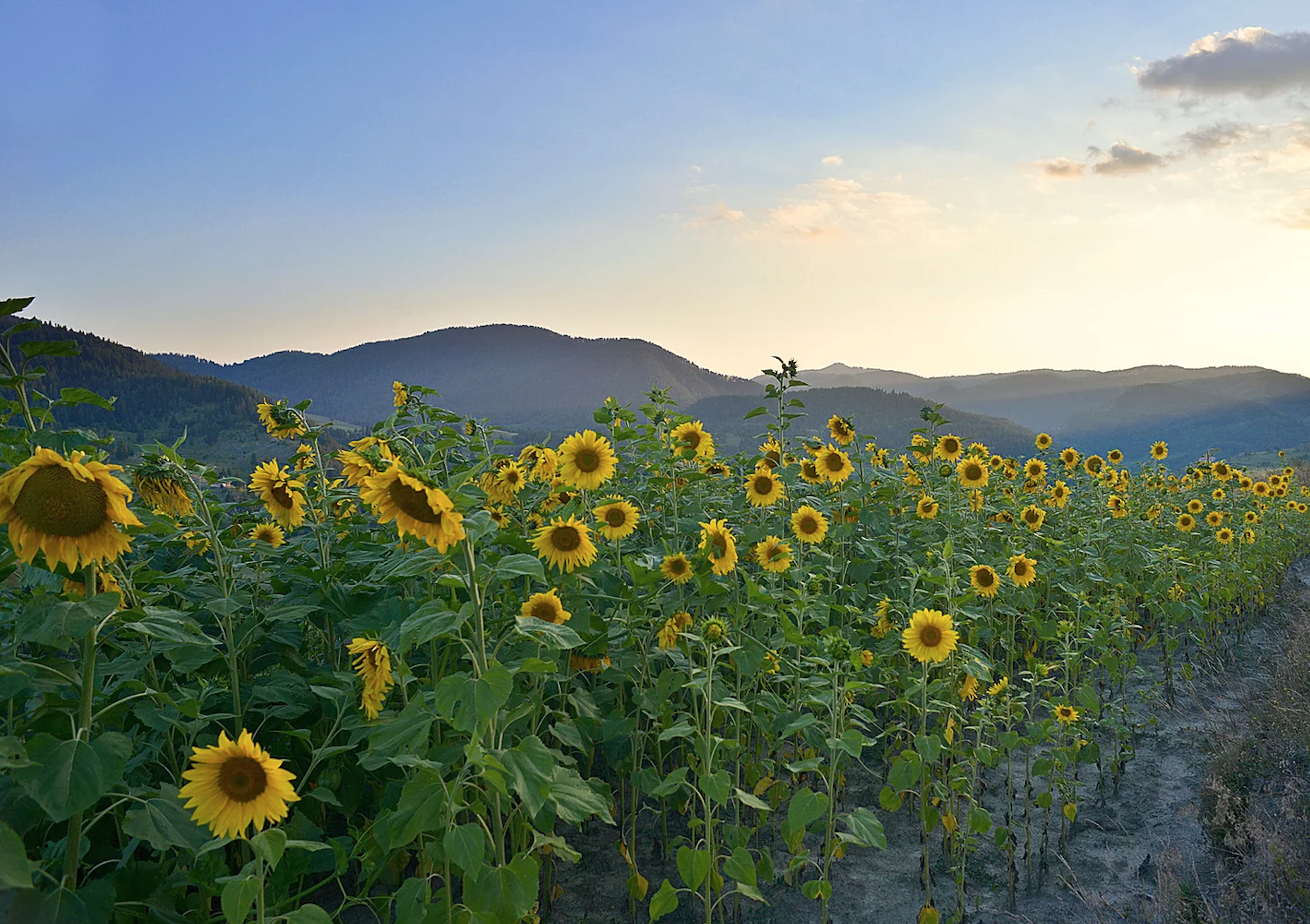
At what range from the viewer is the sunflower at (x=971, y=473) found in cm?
723

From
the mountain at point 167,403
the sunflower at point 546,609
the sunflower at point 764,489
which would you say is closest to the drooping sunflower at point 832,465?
the sunflower at point 764,489

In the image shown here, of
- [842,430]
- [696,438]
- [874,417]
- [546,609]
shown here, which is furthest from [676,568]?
[874,417]

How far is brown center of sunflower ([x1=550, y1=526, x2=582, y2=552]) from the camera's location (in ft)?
12.2

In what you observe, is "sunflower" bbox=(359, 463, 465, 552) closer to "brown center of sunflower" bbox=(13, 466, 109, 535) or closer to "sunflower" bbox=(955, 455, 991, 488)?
"brown center of sunflower" bbox=(13, 466, 109, 535)

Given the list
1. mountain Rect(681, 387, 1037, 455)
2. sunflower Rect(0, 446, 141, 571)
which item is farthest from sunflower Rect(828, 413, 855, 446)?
mountain Rect(681, 387, 1037, 455)

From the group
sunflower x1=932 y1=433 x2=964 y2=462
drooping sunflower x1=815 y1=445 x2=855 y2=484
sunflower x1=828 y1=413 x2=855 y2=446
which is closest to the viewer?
drooping sunflower x1=815 y1=445 x2=855 y2=484

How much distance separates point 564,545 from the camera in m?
3.73

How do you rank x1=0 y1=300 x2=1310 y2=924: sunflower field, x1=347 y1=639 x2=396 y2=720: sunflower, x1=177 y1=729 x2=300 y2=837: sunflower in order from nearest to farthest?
1. x1=177 y1=729 x2=300 y2=837: sunflower
2. x1=0 y1=300 x2=1310 y2=924: sunflower field
3. x1=347 y1=639 x2=396 y2=720: sunflower

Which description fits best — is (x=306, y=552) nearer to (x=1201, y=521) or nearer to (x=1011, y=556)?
(x=1011, y=556)

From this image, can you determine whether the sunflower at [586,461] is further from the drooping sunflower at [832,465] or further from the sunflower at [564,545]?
the drooping sunflower at [832,465]

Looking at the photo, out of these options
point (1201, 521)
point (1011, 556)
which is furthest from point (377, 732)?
point (1201, 521)

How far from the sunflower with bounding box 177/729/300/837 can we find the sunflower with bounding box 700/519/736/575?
2287 millimetres

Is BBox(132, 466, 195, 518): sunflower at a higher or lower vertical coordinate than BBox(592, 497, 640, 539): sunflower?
higher

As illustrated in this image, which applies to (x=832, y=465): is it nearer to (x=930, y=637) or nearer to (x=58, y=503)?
(x=930, y=637)
